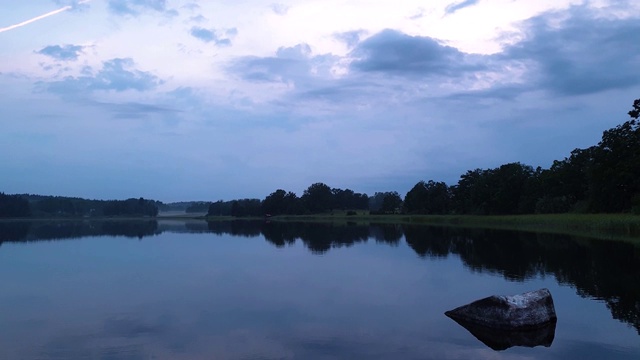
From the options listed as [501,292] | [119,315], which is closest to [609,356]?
[501,292]

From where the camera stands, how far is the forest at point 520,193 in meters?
Result: 62.3

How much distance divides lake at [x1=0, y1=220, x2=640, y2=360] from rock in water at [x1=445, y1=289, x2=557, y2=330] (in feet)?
1.60

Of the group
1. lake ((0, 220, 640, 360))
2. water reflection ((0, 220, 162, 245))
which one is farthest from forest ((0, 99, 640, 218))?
water reflection ((0, 220, 162, 245))

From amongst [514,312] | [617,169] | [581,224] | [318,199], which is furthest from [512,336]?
[318,199]

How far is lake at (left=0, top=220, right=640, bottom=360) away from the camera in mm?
13109

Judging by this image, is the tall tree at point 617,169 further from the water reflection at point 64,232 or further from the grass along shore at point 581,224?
the water reflection at point 64,232

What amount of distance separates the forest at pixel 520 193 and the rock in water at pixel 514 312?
42.7 metres

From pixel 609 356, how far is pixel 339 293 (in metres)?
10.2

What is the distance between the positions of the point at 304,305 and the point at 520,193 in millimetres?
90302

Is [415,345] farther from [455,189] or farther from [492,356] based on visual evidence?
[455,189]

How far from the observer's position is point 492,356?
40.9ft

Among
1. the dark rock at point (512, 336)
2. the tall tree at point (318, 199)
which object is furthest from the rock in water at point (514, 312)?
the tall tree at point (318, 199)

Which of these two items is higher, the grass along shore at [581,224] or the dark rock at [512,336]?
the grass along shore at [581,224]

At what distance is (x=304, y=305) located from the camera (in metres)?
18.4
